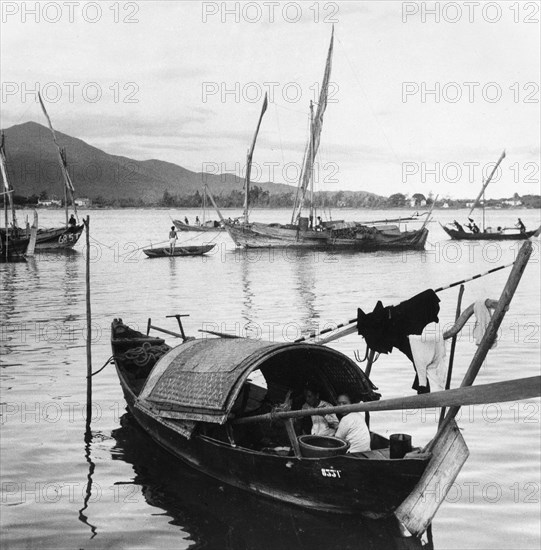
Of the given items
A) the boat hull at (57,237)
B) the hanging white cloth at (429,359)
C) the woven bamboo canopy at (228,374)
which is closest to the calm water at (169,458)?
the woven bamboo canopy at (228,374)

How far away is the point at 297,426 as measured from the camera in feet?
34.7

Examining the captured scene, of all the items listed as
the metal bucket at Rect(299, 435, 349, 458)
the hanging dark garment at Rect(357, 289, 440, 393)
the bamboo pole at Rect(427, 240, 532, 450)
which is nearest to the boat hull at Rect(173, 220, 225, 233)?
the hanging dark garment at Rect(357, 289, 440, 393)

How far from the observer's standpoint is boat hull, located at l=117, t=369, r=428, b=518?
781cm

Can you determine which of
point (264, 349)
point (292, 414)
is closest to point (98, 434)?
point (264, 349)

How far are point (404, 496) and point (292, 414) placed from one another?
1590mm

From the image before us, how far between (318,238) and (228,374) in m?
39.1

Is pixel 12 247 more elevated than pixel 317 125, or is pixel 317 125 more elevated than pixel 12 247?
pixel 317 125

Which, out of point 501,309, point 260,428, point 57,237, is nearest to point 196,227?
point 57,237

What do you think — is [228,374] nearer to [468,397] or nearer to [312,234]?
[468,397]

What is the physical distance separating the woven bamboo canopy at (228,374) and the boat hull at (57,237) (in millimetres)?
39146

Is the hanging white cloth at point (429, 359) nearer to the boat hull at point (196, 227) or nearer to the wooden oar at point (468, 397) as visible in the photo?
the wooden oar at point (468, 397)

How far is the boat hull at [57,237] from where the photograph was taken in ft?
159

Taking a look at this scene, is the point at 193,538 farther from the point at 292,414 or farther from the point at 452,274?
the point at 452,274

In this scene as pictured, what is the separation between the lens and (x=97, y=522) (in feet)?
28.8
